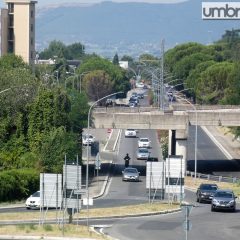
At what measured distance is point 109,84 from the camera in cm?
17762

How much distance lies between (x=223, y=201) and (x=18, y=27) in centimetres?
9662

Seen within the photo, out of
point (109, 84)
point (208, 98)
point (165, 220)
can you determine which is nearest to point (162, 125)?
point (165, 220)

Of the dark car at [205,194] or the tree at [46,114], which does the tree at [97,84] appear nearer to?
the tree at [46,114]

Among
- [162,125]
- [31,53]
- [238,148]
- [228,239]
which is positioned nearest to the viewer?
[228,239]

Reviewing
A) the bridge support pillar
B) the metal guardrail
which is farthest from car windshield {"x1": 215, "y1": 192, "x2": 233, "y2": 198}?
the bridge support pillar

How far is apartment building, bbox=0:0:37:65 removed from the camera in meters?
150

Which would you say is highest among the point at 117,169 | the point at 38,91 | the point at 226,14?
the point at 226,14

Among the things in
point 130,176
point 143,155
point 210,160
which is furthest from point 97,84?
point 130,176

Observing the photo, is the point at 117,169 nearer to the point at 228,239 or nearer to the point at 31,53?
the point at 228,239

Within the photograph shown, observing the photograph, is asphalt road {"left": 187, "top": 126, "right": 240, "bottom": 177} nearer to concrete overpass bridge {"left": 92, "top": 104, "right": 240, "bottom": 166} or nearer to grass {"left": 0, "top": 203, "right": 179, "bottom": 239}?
concrete overpass bridge {"left": 92, "top": 104, "right": 240, "bottom": 166}

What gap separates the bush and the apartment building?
274 feet

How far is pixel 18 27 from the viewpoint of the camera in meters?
151

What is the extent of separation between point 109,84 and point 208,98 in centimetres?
2445

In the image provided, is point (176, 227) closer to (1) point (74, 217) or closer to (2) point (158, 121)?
(1) point (74, 217)
